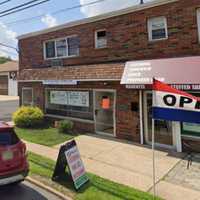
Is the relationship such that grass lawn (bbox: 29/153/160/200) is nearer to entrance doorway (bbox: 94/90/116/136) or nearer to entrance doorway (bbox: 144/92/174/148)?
entrance doorway (bbox: 144/92/174/148)

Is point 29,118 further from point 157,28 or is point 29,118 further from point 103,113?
point 157,28

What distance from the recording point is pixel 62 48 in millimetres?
16422

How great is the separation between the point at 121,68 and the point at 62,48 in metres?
5.83

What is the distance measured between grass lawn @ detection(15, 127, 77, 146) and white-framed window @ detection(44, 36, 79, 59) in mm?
4822

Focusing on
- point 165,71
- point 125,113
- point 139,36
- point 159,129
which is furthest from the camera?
point 139,36

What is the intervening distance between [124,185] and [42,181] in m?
2.34

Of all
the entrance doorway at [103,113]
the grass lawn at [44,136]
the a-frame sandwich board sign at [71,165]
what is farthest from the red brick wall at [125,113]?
the a-frame sandwich board sign at [71,165]

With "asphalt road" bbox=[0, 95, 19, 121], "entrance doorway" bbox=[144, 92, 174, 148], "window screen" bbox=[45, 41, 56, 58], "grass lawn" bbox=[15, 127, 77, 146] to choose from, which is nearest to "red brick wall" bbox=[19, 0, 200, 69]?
"window screen" bbox=[45, 41, 56, 58]

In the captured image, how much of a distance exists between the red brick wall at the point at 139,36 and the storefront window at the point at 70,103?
6.48ft

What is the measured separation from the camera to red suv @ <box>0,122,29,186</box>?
6047 mm

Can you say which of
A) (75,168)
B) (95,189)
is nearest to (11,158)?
(75,168)

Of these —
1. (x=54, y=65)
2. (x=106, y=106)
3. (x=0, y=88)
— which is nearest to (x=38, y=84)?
(x=54, y=65)

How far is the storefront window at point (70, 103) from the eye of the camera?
14.0 meters

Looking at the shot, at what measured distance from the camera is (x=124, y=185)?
7215 mm
